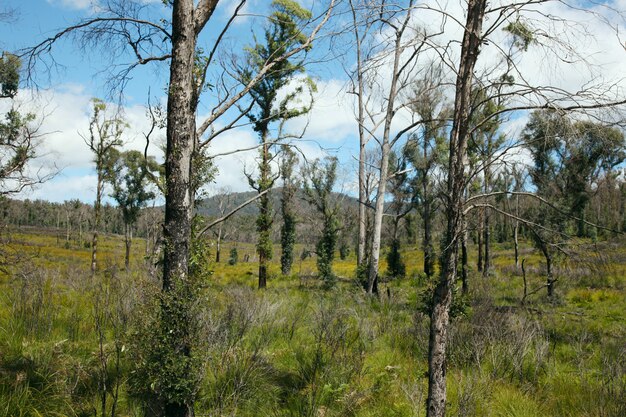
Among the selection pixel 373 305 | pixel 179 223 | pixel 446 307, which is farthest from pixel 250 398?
pixel 373 305

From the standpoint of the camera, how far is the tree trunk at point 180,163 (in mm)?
4879

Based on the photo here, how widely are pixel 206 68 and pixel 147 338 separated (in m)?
3.57

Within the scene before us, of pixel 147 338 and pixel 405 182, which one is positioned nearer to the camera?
pixel 147 338

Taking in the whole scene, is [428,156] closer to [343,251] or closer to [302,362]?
[302,362]

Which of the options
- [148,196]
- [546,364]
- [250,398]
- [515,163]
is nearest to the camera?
[515,163]

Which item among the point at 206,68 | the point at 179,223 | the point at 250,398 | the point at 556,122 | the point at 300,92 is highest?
the point at 300,92

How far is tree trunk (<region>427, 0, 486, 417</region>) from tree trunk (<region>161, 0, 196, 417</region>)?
269 cm

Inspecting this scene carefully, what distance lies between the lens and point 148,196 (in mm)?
39031

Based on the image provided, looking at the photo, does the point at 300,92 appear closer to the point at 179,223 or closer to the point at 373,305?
the point at 373,305

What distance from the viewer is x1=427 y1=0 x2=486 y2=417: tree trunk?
3.79 m

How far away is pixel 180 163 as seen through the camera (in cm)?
502

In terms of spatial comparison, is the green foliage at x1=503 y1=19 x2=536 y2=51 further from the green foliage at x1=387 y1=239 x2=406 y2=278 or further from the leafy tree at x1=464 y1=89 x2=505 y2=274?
the green foliage at x1=387 y1=239 x2=406 y2=278

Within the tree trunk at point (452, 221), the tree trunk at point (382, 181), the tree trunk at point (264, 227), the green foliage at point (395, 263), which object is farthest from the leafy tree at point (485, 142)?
the tree trunk at point (264, 227)

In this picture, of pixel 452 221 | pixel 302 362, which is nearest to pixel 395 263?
pixel 302 362
